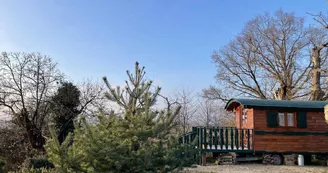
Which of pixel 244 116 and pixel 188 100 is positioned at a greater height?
pixel 188 100

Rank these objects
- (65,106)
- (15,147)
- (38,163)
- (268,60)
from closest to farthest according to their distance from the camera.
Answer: (38,163)
(15,147)
(65,106)
(268,60)

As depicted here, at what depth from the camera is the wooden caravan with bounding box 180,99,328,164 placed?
10.3 meters

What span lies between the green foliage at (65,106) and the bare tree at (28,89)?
0.41 meters

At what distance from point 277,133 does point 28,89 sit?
1062cm

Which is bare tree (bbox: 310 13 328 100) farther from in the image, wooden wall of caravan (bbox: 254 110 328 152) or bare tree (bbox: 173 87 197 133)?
bare tree (bbox: 173 87 197 133)

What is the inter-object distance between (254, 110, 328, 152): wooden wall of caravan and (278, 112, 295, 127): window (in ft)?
0.50

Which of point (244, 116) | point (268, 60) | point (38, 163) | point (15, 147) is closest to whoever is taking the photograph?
point (38, 163)

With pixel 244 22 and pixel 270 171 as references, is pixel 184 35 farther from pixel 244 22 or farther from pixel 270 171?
pixel 244 22

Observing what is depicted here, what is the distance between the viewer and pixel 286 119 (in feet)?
34.4

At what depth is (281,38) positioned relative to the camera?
20234mm

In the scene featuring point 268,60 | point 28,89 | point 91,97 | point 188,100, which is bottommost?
point 91,97

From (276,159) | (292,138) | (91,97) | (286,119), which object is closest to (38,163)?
(91,97)

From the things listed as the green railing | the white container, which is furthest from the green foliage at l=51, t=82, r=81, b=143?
the white container

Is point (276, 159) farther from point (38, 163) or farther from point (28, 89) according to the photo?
point (28, 89)
